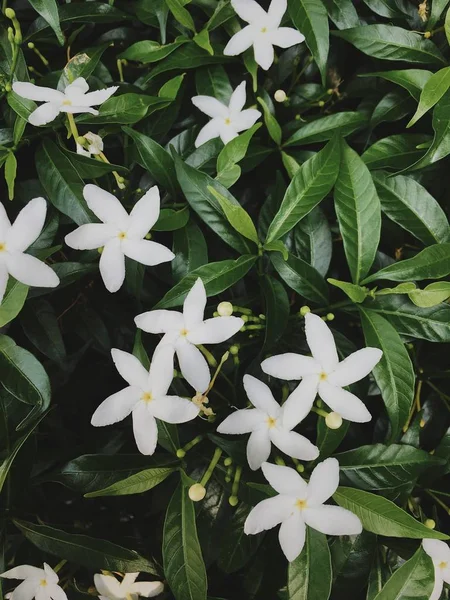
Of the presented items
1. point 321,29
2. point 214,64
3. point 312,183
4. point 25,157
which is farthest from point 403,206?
point 25,157

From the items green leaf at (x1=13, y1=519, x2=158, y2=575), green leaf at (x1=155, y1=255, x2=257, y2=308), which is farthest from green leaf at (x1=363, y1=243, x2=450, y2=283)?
green leaf at (x1=13, y1=519, x2=158, y2=575)

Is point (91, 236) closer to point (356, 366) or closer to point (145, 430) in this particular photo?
point (145, 430)

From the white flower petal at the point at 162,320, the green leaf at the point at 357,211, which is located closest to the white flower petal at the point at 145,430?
the white flower petal at the point at 162,320

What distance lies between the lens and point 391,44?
0.86 metres

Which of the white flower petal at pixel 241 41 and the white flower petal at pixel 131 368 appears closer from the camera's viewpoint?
the white flower petal at pixel 131 368

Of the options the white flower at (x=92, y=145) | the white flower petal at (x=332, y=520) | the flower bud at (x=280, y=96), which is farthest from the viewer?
the flower bud at (x=280, y=96)

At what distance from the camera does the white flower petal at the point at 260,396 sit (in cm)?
71

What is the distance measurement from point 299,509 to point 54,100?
0.63 metres

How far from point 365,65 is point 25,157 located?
60 cm

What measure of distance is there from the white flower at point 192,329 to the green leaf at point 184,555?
6.9 inches

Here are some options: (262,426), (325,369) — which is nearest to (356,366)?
(325,369)

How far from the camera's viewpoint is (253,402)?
0.71 metres

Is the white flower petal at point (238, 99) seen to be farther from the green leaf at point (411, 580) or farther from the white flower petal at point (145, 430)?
the green leaf at point (411, 580)

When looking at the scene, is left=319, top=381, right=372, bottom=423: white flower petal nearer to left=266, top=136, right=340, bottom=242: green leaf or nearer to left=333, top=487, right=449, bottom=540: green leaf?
left=333, top=487, right=449, bottom=540: green leaf
